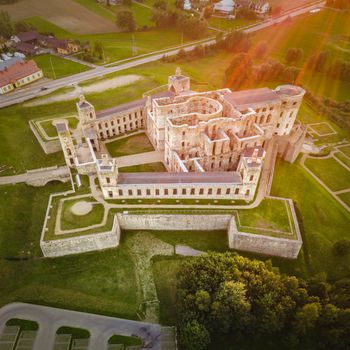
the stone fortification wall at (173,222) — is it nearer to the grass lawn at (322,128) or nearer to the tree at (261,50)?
the grass lawn at (322,128)

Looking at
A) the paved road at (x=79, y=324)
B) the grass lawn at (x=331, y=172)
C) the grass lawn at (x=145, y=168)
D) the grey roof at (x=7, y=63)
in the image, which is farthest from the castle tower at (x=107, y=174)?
the grey roof at (x=7, y=63)

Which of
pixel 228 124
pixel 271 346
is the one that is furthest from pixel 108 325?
pixel 228 124

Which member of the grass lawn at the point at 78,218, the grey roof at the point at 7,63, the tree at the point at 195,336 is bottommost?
the tree at the point at 195,336

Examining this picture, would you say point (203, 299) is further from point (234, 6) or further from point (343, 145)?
point (234, 6)

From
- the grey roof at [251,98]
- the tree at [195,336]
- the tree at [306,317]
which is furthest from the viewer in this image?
the grey roof at [251,98]

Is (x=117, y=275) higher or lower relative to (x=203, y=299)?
lower

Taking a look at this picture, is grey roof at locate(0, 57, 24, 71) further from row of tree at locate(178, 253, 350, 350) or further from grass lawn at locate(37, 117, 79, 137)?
row of tree at locate(178, 253, 350, 350)

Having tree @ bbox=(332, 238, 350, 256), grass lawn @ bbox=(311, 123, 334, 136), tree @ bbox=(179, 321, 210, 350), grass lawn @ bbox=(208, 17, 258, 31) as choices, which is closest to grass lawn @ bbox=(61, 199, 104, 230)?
tree @ bbox=(179, 321, 210, 350)
